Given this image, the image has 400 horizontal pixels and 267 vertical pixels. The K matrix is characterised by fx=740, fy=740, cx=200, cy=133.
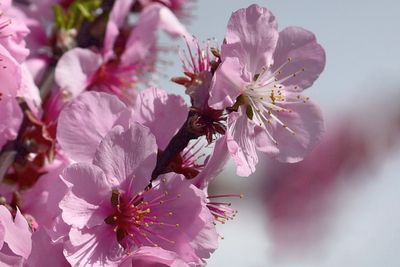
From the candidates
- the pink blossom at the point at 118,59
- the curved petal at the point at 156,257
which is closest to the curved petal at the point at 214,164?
the curved petal at the point at 156,257

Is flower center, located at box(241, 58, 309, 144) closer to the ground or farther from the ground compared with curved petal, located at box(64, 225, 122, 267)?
farther from the ground

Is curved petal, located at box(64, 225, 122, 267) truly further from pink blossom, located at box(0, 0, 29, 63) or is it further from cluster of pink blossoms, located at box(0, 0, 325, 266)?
pink blossom, located at box(0, 0, 29, 63)

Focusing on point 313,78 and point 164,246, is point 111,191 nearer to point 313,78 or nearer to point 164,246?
point 164,246

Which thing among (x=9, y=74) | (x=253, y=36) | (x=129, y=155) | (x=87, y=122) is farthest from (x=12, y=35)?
(x=253, y=36)

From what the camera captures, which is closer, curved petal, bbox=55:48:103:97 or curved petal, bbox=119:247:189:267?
curved petal, bbox=119:247:189:267

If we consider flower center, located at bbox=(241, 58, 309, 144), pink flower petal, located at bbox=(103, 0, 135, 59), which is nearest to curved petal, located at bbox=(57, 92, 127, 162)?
flower center, located at bbox=(241, 58, 309, 144)

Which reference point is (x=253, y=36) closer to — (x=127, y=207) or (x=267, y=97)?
(x=267, y=97)
